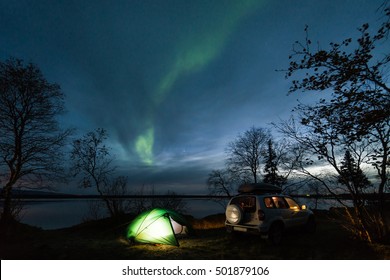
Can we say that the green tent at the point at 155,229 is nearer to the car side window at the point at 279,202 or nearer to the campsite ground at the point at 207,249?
the campsite ground at the point at 207,249

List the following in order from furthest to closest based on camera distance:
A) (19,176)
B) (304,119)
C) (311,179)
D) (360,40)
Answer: (19,176) → (311,179) → (304,119) → (360,40)

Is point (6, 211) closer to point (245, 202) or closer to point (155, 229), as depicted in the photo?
point (155, 229)

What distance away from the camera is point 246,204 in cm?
921

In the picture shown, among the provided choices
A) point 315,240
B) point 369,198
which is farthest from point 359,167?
point 315,240

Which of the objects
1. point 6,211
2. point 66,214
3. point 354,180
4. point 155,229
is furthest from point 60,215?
point 354,180

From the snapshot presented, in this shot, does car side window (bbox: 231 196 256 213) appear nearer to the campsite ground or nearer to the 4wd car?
the 4wd car

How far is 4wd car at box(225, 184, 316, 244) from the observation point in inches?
318

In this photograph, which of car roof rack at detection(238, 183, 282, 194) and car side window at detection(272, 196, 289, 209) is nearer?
car side window at detection(272, 196, 289, 209)

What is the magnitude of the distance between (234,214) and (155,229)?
3.37m

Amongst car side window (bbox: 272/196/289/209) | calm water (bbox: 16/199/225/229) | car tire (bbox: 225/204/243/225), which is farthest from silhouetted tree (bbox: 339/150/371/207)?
calm water (bbox: 16/199/225/229)

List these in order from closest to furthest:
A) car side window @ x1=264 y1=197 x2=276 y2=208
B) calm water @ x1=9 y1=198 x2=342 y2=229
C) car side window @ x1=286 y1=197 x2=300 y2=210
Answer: car side window @ x1=264 y1=197 x2=276 y2=208
car side window @ x1=286 y1=197 x2=300 y2=210
calm water @ x1=9 y1=198 x2=342 y2=229
